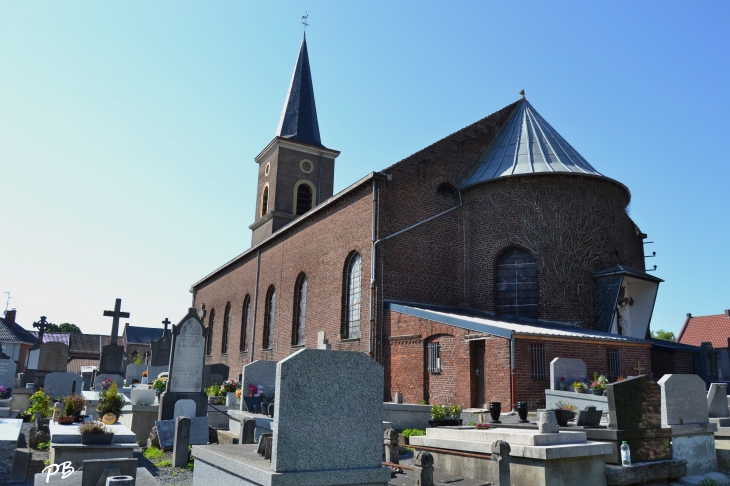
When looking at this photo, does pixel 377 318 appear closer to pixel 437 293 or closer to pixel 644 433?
pixel 437 293

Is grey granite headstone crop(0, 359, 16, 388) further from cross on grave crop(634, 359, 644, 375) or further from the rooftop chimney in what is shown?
the rooftop chimney

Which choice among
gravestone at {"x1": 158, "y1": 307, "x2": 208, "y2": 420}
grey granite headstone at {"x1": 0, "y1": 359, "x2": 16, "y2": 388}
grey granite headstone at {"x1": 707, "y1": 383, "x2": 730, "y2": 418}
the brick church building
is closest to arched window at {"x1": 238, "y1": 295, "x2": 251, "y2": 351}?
the brick church building

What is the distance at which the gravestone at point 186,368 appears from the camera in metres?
13.4

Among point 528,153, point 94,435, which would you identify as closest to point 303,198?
point 528,153

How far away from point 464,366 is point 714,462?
19.9ft

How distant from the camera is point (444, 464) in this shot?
28.3 feet

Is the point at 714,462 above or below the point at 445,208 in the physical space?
below

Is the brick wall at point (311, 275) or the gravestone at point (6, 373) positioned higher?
the brick wall at point (311, 275)

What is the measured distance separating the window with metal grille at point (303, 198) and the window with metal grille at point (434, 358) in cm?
1897

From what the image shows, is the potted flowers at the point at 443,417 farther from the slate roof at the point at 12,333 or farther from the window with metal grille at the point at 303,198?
the slate roof at the point at 12,333

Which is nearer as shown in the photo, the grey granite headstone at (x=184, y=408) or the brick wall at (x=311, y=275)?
the grey granite headstone at (x=184, y=408)

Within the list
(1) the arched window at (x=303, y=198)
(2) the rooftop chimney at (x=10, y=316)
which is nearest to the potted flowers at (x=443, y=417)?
(1) the arched window at (x=303, y=198)

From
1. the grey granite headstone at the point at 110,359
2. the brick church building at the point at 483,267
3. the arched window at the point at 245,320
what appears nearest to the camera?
the brick church building at the point at 483,267

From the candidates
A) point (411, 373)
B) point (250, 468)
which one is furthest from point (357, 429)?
point (411, 373)
